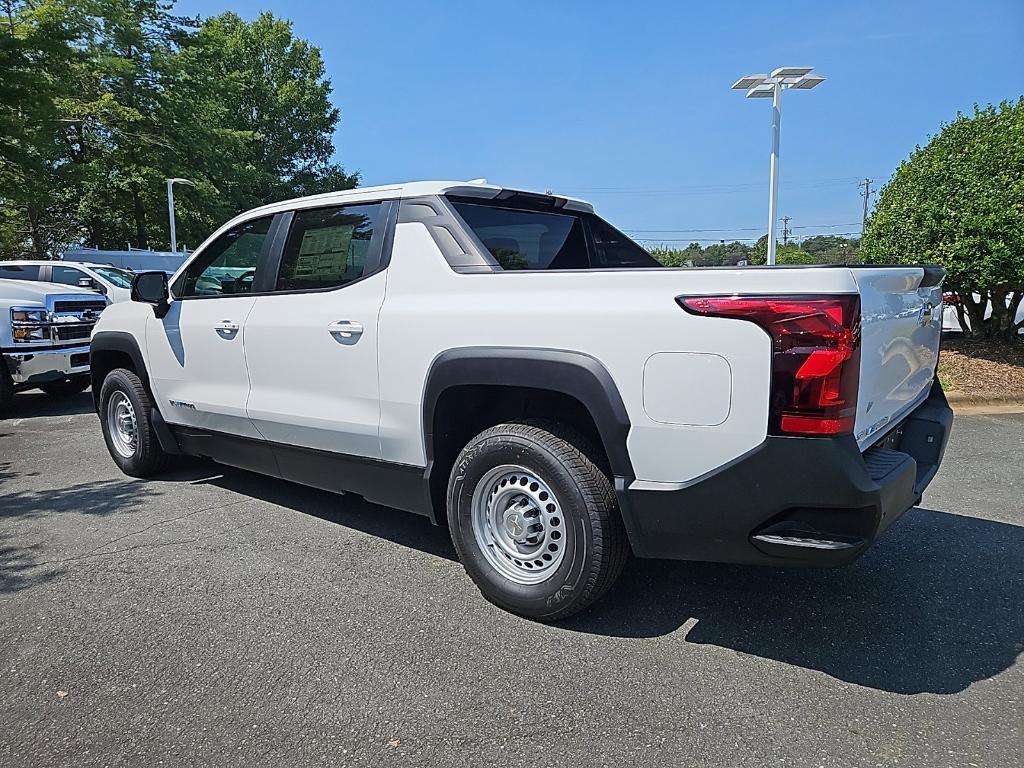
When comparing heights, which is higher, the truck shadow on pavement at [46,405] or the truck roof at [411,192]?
the truck roof at [411,192]

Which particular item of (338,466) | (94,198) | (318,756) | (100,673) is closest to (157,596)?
(100,673)

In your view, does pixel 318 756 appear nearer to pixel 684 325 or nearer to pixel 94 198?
pixel 684 325

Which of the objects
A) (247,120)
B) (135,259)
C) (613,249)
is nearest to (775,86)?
(613,249)

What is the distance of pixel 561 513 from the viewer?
2973mm

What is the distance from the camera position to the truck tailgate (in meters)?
2.50

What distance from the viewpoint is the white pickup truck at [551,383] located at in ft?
A: 7.86

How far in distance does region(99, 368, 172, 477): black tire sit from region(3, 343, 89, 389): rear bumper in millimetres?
3037

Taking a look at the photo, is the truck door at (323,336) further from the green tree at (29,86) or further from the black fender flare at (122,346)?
the green tree at (29,86)

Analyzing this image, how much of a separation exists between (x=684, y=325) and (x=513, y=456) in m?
0.94

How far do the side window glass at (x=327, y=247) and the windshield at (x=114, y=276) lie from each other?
11171 mm

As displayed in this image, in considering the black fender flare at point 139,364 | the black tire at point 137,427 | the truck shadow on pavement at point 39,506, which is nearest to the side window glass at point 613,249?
the black fender flare at point 139,364

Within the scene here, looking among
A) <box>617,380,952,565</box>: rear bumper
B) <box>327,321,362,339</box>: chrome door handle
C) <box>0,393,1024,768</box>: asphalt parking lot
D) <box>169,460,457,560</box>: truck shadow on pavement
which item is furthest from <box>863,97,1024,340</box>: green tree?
<box>327,321,362,339</box>: chrome door handle

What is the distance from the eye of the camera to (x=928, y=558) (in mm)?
3758

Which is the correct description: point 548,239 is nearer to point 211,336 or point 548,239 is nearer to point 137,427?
point 211,336
